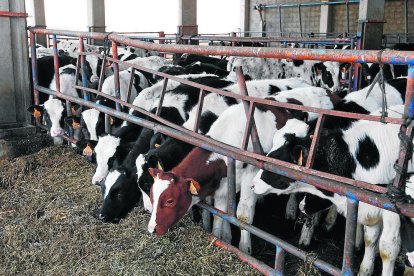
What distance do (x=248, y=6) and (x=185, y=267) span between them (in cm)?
2283

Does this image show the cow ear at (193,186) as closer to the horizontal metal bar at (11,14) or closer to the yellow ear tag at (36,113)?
the yellow ear tag at (36,113)

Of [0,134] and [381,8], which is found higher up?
[381,8]

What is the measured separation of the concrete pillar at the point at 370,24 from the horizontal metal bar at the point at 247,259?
15.3 ft

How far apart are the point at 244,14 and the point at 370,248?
878 inches

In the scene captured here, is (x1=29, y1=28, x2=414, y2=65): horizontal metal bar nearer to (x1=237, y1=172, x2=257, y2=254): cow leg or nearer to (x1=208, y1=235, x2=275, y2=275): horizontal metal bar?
(x1=237, y1=172, x2=257, y2=254): cow leg

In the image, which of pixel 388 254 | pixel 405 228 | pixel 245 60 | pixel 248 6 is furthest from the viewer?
pixel 248 6

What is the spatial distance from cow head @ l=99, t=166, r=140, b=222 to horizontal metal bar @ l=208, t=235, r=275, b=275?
0.98 metres

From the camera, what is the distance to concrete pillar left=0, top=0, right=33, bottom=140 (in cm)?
682

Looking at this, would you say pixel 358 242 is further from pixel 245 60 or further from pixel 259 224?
pixel 245 60

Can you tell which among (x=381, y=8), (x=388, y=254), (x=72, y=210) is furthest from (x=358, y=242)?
(x=381, y=8)

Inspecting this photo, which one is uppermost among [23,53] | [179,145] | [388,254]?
[23,53]

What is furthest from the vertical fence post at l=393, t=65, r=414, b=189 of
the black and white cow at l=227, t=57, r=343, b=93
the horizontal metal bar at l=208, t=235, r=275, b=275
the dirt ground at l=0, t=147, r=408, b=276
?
the black and white cow at l=227, t=57, r=343, b=93

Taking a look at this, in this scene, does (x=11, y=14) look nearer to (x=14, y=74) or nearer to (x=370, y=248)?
(x=14, y=74)

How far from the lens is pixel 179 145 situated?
432 cm
